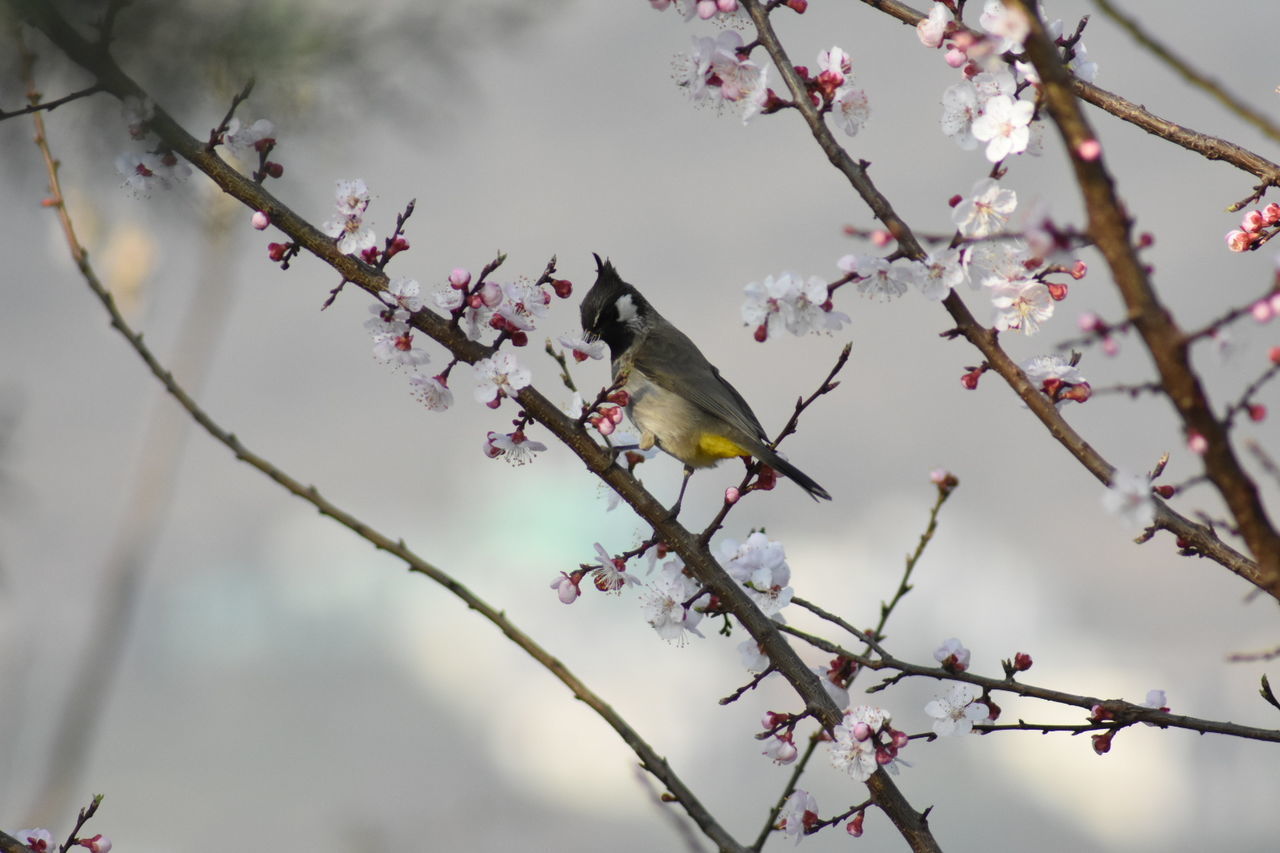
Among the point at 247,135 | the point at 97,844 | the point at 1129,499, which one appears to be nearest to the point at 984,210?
the point at 1129,499

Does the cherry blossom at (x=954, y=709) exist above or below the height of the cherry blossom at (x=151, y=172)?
below

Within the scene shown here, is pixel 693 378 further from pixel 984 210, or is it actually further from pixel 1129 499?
pixel 1129 499

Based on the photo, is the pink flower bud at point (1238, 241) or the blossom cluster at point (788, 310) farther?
the pink flower bud at point (1238, 241)

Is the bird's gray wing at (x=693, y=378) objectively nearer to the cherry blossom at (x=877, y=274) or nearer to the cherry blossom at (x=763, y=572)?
the cherry blossom at (x=763, y=572)

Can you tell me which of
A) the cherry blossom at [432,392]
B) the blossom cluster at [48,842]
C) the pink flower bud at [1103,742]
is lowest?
the blossom cluster at [48,842]

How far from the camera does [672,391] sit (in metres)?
4.84

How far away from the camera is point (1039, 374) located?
2.29 meters

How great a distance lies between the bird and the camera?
4.55 meters

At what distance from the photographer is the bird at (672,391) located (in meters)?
4.55

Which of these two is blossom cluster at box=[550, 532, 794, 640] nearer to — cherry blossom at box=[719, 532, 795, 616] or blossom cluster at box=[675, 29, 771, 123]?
cherry blossom at box=[719, 532, 795, 616]

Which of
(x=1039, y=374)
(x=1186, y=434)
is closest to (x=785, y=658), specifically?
(x=1039, y=374)

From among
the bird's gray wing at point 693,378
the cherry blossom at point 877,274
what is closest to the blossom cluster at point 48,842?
the cherry blossom at point 877,274

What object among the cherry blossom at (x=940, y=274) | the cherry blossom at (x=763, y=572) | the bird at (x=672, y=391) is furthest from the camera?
the bird at (x=672, y=391)

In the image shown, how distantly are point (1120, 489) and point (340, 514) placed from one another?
947 millimetres
